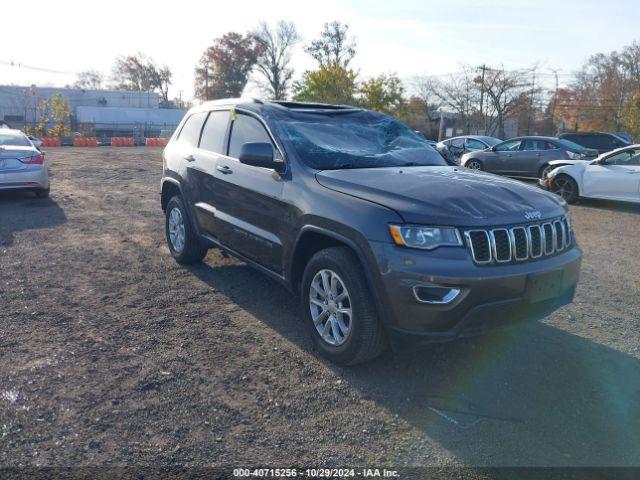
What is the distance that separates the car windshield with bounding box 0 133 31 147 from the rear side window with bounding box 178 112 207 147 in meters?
6.14

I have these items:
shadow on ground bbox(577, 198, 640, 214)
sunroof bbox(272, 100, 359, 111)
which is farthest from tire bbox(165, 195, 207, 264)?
shadow on ground bbox(577, 198, 640, 214)

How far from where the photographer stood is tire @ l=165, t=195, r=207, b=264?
6.26 metres

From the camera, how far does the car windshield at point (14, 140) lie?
1106cm

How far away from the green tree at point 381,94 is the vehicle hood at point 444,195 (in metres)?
38.2

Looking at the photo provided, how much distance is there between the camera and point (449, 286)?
3.40m

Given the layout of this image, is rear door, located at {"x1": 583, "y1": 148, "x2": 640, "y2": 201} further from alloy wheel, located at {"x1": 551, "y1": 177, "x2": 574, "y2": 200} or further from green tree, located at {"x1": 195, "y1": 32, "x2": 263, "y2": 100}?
green tree, located at {"x1": 195, "y1": 32, "x2": 263, "y2": 100}

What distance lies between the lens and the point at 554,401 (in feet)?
11.7

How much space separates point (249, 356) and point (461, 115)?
59326 millimetres

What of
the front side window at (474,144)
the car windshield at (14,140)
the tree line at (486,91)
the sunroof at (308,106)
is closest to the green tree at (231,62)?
the tree line at (486,91)

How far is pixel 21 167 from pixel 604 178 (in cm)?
1133

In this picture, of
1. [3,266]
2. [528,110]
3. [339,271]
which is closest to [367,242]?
[339,271]

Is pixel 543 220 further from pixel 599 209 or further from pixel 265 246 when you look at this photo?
pixel 599 209

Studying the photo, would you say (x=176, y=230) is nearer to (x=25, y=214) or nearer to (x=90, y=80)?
(x=25, y=214)

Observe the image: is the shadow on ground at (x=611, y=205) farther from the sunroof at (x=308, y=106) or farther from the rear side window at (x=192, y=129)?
the rear side window at (x=192, y=129)
